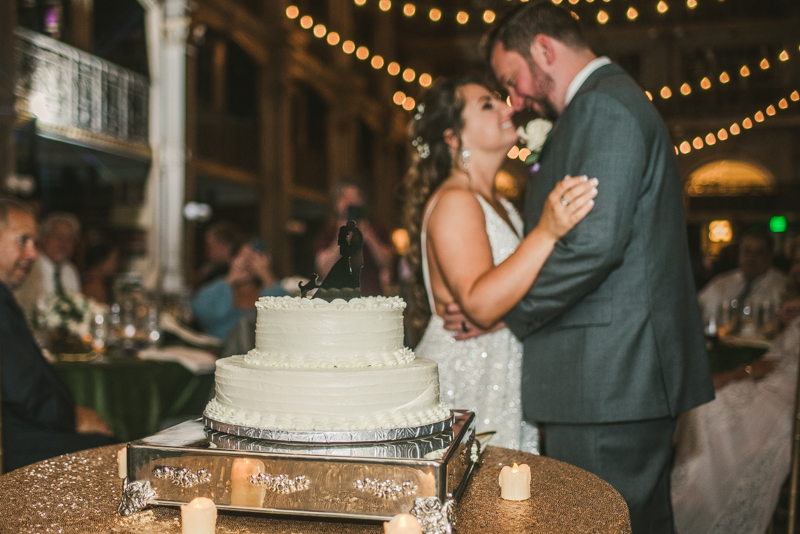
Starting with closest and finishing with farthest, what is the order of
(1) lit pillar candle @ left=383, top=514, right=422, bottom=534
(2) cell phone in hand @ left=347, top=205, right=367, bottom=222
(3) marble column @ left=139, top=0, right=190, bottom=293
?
(1) lit pillar candle @ left=383, top=514, right=422, bottom=534
(2) cell phone in hand @ left=347, top=205, right=367, bottom=222
(3) marble column @ left=139, top=0, right=190, bottom=293

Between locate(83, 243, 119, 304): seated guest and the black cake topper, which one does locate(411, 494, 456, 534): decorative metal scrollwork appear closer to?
the black cake topper

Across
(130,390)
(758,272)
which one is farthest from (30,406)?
(758,272)

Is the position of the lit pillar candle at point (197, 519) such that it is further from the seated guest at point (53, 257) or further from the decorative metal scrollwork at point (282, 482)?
the seated guest at point (53, 257)

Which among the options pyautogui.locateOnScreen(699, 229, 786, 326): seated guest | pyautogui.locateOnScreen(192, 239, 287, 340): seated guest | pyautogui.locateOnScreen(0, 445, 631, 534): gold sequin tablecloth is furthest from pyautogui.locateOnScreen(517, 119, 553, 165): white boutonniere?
pyautogui.locateOnScreen(699, 229, 786, 326): seated guest

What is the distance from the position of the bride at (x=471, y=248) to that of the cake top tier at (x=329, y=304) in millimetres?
551

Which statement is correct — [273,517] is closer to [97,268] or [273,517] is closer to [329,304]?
[329,304]

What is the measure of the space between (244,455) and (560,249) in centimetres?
93

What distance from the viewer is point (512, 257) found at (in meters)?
1.81

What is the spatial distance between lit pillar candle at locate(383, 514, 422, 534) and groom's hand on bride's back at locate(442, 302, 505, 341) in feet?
3.55

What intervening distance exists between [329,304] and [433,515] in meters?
0.43

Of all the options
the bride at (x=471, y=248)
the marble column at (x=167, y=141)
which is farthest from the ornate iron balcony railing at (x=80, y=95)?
the bride at (x=471, y=248)

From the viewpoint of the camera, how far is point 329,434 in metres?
1.17

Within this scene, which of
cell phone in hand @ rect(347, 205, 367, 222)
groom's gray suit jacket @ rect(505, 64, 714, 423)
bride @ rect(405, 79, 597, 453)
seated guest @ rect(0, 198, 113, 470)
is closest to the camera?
groom's gray suit jacket @ rect(505, 64, 714, 423)

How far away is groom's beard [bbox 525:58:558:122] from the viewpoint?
204 centimetres
